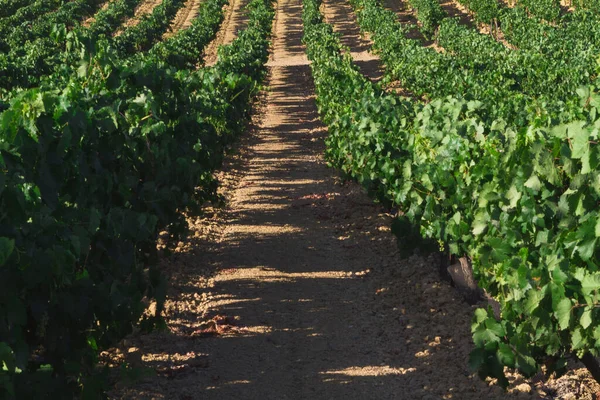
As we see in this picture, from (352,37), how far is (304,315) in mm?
38615

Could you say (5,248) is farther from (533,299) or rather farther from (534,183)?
(534,183)

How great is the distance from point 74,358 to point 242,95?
1427 cm

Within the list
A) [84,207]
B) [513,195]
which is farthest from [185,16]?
[513,195]

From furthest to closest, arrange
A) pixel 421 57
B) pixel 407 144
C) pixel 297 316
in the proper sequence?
pixel 421 57 < pixel 407 144 < pixel 297 316

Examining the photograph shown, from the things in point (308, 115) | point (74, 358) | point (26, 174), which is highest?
point (26, 174)

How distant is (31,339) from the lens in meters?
6.00

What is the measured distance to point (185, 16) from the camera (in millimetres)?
55906

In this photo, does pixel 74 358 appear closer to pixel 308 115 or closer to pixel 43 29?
pixel 308 115

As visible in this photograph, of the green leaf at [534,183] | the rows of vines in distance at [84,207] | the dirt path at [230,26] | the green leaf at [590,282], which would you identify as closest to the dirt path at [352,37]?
the dirt path at [230,26]

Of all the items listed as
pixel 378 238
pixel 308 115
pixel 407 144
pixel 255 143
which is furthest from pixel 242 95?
pixel 407 144

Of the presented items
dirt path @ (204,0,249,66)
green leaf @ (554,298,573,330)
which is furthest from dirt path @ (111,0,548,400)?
dirt path @ (204,0,249,66)

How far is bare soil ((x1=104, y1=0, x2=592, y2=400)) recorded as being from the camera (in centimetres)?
787

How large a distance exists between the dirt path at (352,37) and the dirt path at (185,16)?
28.1ft

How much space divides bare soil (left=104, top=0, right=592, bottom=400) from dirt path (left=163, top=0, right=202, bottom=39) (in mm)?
37715
